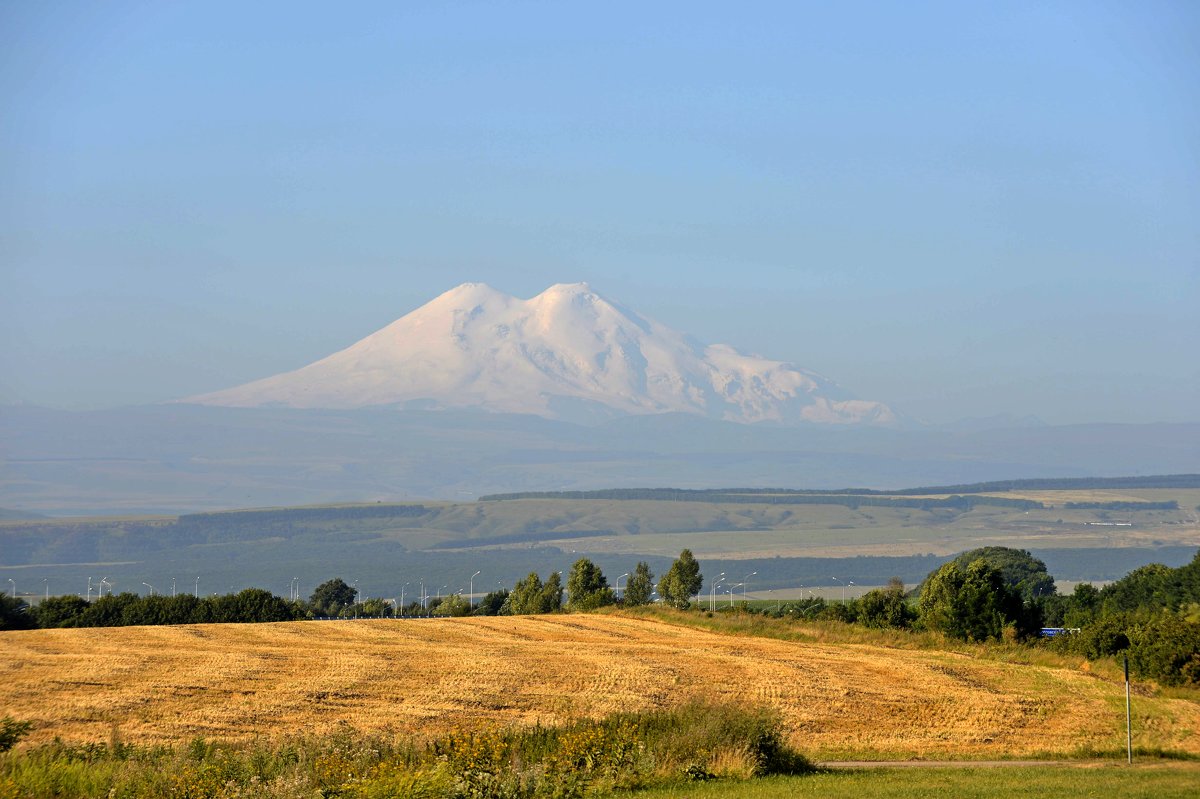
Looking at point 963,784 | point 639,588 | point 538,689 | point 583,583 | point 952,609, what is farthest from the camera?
point 639,588

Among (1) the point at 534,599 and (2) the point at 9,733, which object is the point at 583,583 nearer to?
(1) the point at 534,599

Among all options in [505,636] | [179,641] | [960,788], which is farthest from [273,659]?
[960,788]

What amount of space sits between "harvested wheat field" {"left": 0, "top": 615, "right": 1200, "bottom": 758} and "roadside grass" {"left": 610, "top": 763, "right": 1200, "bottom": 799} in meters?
4.99

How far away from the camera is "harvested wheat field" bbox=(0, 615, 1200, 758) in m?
39.3

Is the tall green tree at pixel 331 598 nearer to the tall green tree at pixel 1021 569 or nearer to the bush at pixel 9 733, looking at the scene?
the tall green tree at pixel 1021 569

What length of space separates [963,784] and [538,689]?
69.2 ft

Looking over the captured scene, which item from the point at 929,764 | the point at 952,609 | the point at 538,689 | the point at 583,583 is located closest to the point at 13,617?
the point at 583,583

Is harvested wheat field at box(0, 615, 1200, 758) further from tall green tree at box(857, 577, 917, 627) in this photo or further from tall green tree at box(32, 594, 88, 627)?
tall green tree at box(32, 594, 88, 627)

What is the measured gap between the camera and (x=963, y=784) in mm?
28953

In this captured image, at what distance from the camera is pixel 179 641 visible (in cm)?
6297

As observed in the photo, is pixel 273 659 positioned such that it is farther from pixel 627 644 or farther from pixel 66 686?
pixel 627 644

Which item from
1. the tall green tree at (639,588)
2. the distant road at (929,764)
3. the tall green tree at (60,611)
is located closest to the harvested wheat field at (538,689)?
the distant road at (929,764)

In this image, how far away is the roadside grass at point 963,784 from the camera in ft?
88.4

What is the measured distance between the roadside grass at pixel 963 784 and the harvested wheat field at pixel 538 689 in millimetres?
4985
